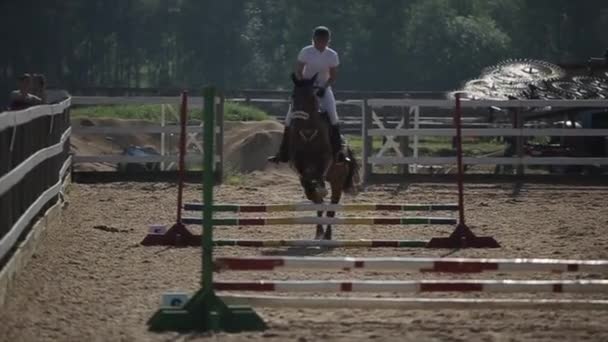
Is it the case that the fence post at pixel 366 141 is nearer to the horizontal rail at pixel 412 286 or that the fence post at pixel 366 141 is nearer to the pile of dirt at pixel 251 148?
the pile of dirt at pixel 251 148

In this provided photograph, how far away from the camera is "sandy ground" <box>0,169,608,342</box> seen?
8258 millimetres

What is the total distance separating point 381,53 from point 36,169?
197ft

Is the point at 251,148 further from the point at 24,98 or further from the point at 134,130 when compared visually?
the point at 24,98

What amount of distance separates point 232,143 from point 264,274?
18.4 m

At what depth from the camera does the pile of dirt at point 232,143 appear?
89.8ft

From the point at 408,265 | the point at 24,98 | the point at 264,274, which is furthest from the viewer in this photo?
the point at 24,98

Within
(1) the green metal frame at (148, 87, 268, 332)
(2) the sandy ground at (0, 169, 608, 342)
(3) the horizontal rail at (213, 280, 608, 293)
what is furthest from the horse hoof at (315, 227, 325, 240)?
(1) the green metal frame at (148, 87, 268, 332)

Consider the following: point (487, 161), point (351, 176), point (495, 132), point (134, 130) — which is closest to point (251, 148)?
point (134, 130)

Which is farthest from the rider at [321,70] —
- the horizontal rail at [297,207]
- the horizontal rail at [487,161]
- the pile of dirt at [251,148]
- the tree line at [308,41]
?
the tree line at [308,41]

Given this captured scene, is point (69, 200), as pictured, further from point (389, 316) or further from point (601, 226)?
point (389, 316)

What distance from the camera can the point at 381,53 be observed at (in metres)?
72.4

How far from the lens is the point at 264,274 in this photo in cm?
1062

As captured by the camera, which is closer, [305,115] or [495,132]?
[305,115]

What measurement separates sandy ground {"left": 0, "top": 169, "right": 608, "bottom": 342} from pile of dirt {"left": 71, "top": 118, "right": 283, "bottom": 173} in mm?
6904
